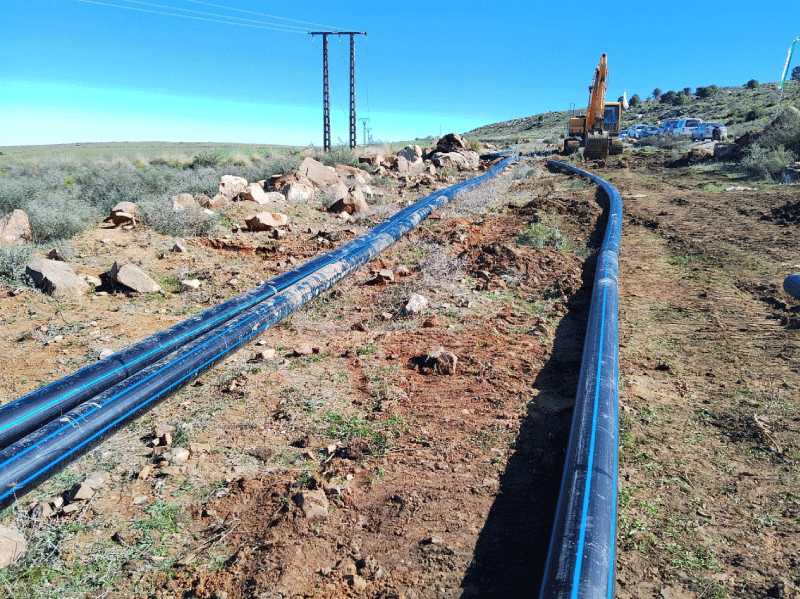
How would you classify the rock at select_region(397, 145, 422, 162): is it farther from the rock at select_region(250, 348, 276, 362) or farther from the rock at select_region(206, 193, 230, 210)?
the rock at select_region(250, 348, 276, 362)

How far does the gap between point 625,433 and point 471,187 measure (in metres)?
11.1

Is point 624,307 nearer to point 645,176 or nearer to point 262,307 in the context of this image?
point 262,307

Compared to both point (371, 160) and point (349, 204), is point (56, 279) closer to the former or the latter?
point (349, 204)

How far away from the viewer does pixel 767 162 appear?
1509cm

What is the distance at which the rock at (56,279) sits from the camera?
589 centimetres

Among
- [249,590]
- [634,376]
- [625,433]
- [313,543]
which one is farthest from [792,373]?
[249,590]

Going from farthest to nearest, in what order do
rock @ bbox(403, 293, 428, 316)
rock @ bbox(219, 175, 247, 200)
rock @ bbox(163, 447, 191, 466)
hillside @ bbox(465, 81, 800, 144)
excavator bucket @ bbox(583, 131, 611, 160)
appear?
hillside @ bbox(465, 81, 800, 144)
excavator bucket @ bbox(583, 131, 611, 160)
rock @ bbox(219, 175, 247, 200)
rock @ bbox(403, 293, 428, 316)
rock @ bbox(163, 447, 191, 466)

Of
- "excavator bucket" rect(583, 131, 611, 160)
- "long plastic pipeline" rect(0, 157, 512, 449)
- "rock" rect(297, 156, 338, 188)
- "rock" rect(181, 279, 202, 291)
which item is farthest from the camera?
"excavator bucket" rect(583, 131, 611, 160)

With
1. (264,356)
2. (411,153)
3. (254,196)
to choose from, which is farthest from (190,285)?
(411,153)

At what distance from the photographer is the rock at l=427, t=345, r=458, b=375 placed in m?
4.27

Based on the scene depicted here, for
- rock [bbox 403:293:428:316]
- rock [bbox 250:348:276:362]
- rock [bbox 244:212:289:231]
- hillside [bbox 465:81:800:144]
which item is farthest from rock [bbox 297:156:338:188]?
hillside [bbox 465:81:800:144]

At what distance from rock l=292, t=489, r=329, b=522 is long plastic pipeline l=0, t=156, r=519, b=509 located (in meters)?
1.17

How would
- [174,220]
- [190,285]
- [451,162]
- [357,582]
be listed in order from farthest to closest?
[451,162]
[174,220]
[190,285]
[357,582]

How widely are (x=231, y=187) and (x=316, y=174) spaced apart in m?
2.51
